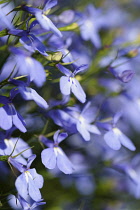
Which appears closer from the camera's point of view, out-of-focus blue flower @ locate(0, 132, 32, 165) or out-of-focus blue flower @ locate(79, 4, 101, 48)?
out-of-focus blue flower @ locate(0, 132, 32, 165)

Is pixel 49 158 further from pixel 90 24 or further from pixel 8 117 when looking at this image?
pixel 90 24

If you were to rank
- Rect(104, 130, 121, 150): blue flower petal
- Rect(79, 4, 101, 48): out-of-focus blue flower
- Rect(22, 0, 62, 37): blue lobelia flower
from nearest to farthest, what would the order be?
Rect(22, 0, 62, 37): blue lobelia flower < Rect(104, 130, 121, 150): blue flower petal < Rect(79, 4, 101, 48): out-of-focus blue flower

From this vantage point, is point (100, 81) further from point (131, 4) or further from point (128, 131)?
point (131, 4)

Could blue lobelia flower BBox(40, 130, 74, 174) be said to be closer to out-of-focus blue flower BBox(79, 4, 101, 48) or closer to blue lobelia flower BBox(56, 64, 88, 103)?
blue lobelia flower BBox(56, 64, 88, 103)

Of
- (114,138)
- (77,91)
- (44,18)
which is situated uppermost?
(44,18)

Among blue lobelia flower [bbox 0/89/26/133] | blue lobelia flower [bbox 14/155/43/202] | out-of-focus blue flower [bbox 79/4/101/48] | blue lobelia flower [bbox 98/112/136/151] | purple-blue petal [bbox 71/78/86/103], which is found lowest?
blue lobelia flower [bbox 98/112/136/151]

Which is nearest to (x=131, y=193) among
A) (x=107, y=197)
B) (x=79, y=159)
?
(x=107, y=197)

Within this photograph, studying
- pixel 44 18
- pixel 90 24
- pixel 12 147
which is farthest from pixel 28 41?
pixel 90 24

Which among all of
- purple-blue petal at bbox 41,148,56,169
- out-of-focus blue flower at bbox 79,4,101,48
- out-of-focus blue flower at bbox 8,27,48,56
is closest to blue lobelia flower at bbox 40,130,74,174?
purple-blue petal at bbox 41,148,56,169
